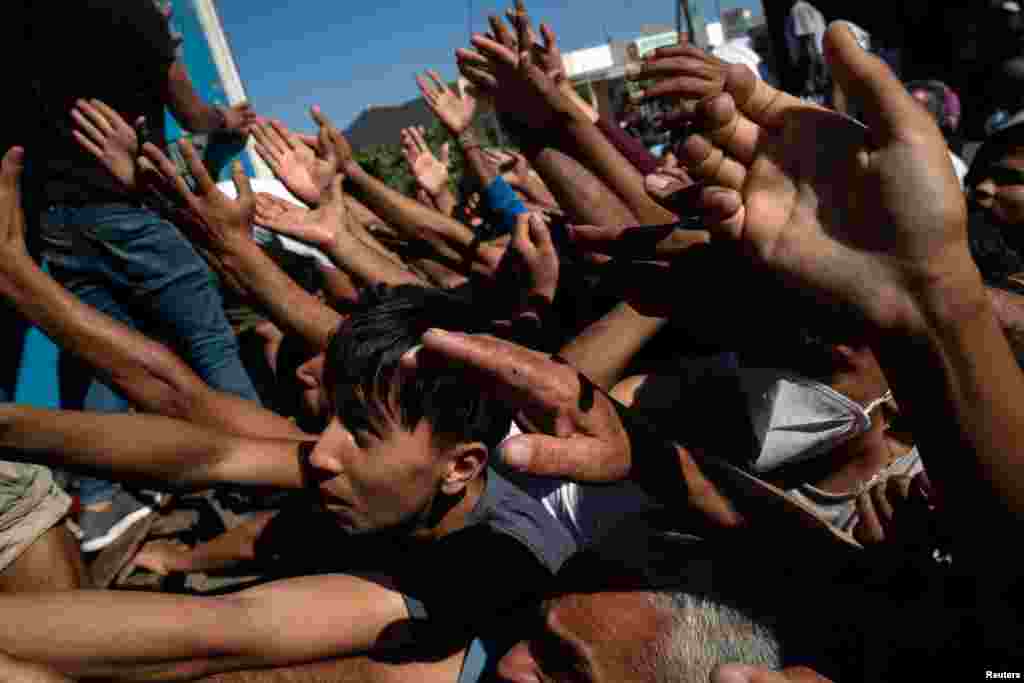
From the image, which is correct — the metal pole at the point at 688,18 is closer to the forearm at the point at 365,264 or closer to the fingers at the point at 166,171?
the forearm at the point at 365,264

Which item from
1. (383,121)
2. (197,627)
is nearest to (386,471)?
(197,627)

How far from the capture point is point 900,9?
29.3 feet

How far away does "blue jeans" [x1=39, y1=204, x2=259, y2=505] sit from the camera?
9.24 feet

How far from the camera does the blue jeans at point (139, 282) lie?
282 centimetres

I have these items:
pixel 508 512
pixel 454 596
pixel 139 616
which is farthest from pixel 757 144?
pixel 139 616

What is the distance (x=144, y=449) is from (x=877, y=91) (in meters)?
1.64

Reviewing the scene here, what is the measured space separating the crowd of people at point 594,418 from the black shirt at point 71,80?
0.04 ft

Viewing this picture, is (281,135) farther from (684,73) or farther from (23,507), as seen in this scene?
(684,73)

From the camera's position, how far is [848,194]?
1.01 metres

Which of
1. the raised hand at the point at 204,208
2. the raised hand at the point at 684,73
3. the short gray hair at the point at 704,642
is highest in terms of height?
the raised hand at the point at 684,73

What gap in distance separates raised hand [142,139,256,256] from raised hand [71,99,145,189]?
244 mm

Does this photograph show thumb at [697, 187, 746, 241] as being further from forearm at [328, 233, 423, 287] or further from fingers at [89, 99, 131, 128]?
fingers at [89, 99, 131, 128]

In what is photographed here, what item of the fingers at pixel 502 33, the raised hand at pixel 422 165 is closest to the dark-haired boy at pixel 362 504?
the fingers at pixel 502 33

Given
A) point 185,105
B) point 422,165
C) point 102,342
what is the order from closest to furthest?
point 102,342, point 185,105, point 422,165
